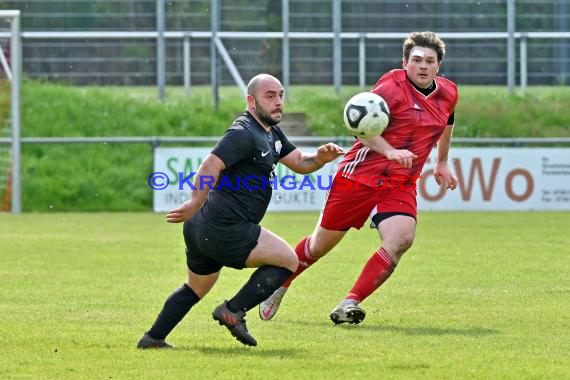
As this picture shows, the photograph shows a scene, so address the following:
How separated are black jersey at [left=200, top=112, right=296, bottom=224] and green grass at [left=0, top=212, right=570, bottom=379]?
0.83m

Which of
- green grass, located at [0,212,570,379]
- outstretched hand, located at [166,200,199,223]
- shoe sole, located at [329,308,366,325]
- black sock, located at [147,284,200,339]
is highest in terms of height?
outstretched hand, located at [166,200,199,223]

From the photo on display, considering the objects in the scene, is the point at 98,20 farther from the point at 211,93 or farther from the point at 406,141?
the point at 406,141

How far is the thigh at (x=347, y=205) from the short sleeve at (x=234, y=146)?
1985 millimetres

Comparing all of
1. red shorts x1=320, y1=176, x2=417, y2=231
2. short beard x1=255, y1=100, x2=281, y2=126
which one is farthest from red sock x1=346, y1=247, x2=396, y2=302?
short beard x1=255, y1=100, x2=281, y2=126

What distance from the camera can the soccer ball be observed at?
357 inches

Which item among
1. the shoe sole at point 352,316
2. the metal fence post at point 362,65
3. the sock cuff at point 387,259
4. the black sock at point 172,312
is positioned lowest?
the shoe sole at point 352,316

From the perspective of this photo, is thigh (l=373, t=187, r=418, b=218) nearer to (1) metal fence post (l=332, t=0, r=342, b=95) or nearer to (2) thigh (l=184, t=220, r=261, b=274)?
(2) thigh (l=184, t=220, r=261, b=274)

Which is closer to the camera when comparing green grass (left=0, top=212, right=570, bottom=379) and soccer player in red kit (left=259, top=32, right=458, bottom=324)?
green grass (left=0, top=212, right=570, bottom=379)

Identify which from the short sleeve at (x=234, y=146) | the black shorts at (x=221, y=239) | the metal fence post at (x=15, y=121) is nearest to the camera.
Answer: the short sleeve at (x=234, y=146)

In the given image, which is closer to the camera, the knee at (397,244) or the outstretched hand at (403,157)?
the outstretched hand at (403,157)

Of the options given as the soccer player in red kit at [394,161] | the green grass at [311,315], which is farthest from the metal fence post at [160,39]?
the soccer player in red kit at [394,161]

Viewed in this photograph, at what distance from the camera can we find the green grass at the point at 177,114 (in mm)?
26641

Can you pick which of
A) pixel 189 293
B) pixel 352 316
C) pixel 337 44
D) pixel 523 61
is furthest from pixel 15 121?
pixel 189 293

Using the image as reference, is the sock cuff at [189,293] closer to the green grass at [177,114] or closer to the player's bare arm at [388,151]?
the player's bare arm at [388,151]
